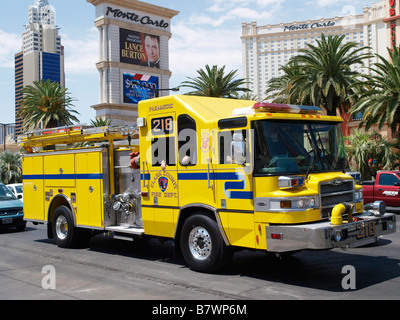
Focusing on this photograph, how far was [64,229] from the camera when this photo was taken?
11.8 metres

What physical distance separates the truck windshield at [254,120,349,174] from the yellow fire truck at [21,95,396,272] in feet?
0.06

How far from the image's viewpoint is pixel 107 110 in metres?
96.8

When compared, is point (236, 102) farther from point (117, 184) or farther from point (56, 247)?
point (56, 247)

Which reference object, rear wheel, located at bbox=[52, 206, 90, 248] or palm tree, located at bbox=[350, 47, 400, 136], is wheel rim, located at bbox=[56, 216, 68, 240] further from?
palm tree, located at bbox=[350, 47, 400, 136]

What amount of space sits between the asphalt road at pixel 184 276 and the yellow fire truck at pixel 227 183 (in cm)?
60

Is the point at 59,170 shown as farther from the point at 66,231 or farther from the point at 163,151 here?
the point at 163,151

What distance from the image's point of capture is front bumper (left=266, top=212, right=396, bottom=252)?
22.4ft

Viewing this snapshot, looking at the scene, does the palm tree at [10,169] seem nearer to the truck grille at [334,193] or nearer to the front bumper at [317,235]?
the truck grille at [334,193]

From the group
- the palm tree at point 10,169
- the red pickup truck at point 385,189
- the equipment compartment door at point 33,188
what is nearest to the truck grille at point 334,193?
the equipment compartment door at point 33,188

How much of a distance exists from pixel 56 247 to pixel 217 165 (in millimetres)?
5983

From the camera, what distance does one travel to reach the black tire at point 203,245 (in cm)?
797

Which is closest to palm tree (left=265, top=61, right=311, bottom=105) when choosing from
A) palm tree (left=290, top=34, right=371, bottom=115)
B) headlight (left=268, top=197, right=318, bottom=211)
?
palm tree (left=290, top=34, right=371, bottom=115)

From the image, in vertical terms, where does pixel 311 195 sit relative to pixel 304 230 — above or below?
above
